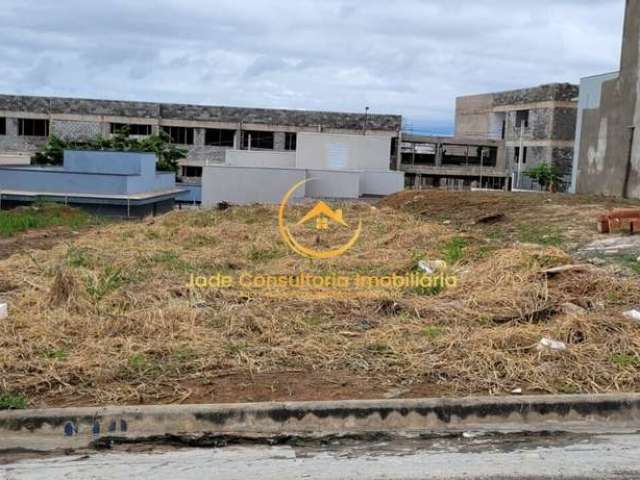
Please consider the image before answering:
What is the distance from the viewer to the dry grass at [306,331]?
4.69m

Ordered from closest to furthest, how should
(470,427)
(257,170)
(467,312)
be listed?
(470,427) → (467,312) → (257,170)

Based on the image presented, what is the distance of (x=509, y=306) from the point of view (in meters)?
6.33

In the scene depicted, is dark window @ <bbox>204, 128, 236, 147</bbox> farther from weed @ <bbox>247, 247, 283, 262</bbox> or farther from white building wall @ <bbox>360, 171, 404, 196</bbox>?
weed @ <bbox>247, 247, 283, 262</bbox>

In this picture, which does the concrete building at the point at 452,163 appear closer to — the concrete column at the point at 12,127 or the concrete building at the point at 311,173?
the concrete building at the point at 311,173

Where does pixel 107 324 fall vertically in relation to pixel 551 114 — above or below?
below

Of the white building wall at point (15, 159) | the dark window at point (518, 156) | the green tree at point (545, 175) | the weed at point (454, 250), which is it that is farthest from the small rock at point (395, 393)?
the dark window at point (518, 156)

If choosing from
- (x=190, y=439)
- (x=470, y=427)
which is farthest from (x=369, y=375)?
(x=190, y=439)

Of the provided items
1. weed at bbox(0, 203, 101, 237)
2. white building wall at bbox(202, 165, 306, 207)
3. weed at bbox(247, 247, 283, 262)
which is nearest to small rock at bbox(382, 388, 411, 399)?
weed at bbox(247, 247, 283, 262)

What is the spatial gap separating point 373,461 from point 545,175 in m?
45.6

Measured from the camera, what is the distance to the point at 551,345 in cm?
523

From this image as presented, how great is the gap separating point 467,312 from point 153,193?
81.2ft

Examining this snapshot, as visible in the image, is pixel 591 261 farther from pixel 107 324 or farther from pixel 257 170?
pixel 257 170

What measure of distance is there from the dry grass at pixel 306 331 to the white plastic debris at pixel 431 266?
24 centimetres

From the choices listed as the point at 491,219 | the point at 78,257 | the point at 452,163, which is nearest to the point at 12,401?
the point at 78,257
